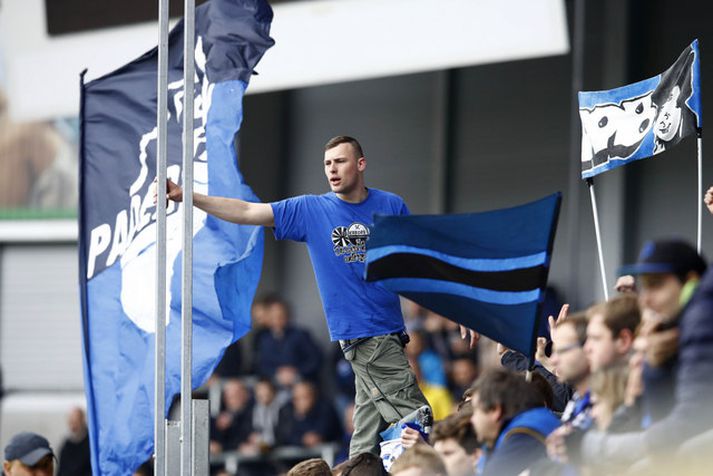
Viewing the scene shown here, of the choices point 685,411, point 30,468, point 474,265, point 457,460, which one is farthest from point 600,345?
point 30,468

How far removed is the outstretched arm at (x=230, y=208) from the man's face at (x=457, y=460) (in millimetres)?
2016

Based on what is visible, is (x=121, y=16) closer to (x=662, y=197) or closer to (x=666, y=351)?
(x=662, y=197)

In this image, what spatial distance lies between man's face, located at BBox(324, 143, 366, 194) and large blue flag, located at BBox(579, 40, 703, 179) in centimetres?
145

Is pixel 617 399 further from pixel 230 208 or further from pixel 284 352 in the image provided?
pixel 284 352

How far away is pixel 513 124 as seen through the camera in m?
15.9

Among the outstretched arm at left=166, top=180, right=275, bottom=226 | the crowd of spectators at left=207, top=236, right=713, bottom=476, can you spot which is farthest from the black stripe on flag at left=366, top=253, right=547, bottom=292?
the outstretched arm at left=166, top=180, right=275, bottom=226

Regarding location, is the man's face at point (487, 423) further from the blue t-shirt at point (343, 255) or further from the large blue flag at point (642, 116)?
the large blue flag at point (642, 116)

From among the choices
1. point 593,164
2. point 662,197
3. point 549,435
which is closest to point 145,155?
point 593,164

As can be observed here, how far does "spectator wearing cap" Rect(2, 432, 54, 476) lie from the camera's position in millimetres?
8203

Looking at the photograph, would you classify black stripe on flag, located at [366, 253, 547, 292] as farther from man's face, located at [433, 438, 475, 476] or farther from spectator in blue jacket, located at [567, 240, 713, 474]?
spectator in blue jacket, located at [567, 240, 713, 474]

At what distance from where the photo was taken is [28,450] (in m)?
8.27

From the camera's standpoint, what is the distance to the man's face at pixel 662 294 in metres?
4.88

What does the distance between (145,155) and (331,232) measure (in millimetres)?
1498

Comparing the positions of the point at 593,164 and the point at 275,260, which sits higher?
the point at 593,164
